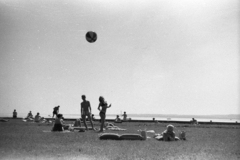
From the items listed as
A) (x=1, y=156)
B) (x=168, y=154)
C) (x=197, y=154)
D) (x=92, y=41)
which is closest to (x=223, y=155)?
(x=197, y=154)

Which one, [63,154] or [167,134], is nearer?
[63,154]

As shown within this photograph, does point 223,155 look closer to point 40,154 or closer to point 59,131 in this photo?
point 40,154

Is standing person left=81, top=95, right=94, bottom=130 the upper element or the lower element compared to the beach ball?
lower

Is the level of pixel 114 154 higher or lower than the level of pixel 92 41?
lower

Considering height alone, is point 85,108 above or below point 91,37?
below

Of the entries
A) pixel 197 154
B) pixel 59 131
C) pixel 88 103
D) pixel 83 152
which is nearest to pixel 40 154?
pixel 83 152

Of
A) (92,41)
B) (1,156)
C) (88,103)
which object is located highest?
(92,41)

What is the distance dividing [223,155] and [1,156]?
6775mm

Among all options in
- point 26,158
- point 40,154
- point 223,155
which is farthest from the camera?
point 223,155

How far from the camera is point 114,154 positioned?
8945mm

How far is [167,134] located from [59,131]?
7.70 meters

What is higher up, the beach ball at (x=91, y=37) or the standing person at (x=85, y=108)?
the beach ball at (x=91, y=37)

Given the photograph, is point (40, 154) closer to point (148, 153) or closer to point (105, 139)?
point (148, 153)

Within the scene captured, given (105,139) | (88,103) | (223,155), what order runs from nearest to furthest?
(223,155) < (105,139) < (88,103)
